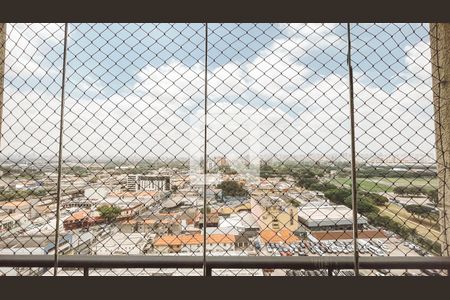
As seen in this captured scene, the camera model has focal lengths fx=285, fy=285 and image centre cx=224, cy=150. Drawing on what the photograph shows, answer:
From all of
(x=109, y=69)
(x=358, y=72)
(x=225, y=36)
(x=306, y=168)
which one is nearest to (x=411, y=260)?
(x=306, y=168)

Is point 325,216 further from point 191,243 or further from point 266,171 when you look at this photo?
point 191,243

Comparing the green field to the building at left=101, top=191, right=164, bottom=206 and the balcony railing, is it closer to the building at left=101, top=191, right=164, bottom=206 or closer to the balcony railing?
the balcony railing

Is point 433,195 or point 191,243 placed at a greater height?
point 433,195

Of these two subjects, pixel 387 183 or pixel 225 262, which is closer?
pixel 225 262

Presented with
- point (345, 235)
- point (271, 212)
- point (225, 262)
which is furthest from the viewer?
point (271, 212)

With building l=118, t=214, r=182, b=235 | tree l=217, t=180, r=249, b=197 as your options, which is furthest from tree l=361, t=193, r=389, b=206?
building l=118, t=214, r=182, b=235

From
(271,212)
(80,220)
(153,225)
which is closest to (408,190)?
(271,212)
